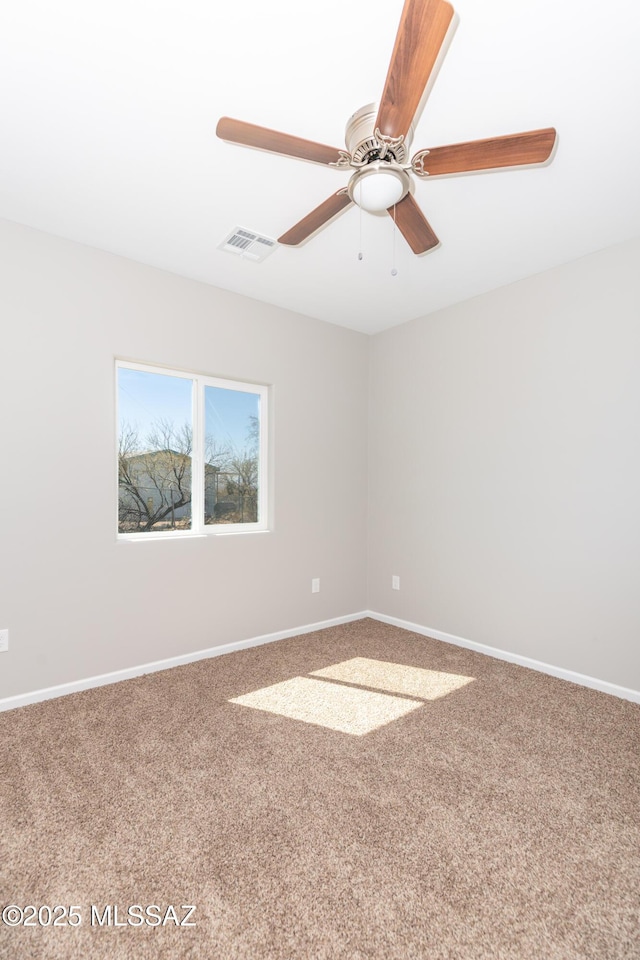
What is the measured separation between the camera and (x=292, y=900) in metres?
1.34

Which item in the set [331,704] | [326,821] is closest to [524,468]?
[331,704]

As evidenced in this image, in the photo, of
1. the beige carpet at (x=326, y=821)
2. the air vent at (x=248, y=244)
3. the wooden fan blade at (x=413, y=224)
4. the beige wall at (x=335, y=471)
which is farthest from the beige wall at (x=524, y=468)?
the air vent at (x=248, y=244)

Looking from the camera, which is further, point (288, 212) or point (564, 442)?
point (564, 442)

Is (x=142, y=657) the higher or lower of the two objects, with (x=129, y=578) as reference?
lower

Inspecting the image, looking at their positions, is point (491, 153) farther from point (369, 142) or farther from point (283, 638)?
point (283, 638)

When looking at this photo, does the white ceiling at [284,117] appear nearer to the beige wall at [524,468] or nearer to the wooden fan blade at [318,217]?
the wooden fan blade at [318,217]

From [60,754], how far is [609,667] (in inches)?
112

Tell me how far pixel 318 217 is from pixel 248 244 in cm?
86

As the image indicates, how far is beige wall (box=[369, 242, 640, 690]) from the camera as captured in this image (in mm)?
2680

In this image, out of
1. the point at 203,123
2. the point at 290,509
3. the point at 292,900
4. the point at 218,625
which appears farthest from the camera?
the point at 290,509

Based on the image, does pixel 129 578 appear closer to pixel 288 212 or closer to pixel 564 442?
pixel 288 212

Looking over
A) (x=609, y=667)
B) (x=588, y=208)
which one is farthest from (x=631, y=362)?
(x=609, y=667)

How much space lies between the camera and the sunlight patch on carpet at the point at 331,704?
7.68ft

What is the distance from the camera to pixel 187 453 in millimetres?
3229
